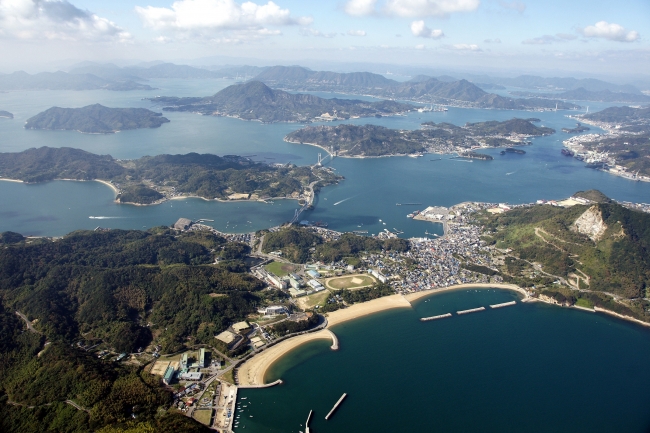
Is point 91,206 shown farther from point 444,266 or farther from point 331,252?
point 444,266

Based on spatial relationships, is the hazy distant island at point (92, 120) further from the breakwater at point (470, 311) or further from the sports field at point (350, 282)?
the breakwater at point (470, 311)

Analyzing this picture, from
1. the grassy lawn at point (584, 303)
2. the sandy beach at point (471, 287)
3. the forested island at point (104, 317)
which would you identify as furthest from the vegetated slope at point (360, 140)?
the grassy lawn at point (584, 303)

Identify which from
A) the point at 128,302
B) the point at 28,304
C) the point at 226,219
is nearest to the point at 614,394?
the point at 128,302

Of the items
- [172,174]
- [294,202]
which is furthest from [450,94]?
[172,174]

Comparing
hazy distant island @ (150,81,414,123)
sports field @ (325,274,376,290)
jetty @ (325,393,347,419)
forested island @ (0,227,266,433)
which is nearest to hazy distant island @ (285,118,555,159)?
hazy distant island @ (150,81,414,123)

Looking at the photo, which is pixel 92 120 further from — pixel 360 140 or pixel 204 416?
pixel 204 416

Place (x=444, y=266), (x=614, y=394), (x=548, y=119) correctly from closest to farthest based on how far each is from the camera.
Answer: (x=614, y=394) < (x=444, y=266) < (x=548, y=119)
